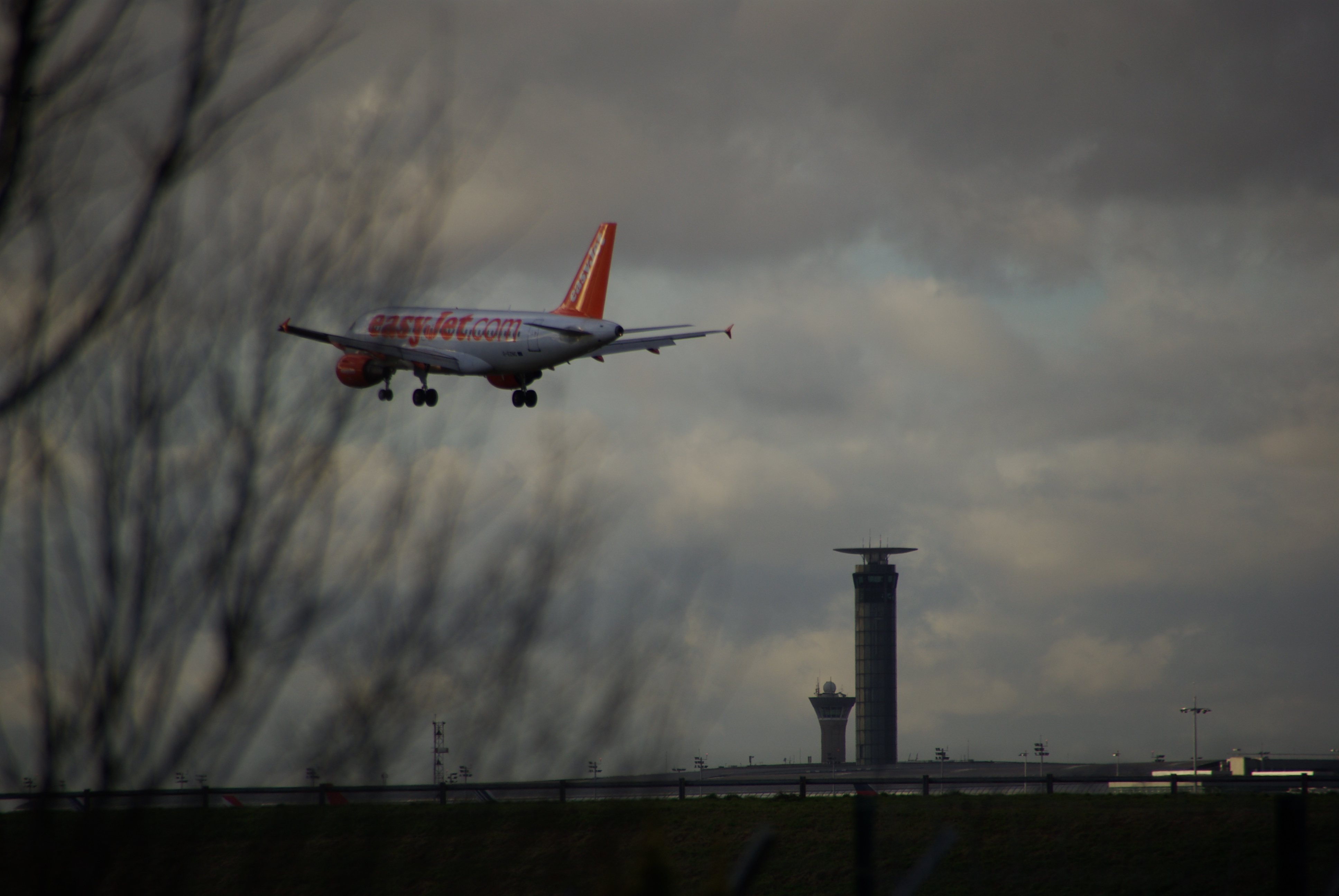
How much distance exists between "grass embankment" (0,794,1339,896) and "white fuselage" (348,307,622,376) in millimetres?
13783

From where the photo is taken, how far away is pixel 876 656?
7082 inches

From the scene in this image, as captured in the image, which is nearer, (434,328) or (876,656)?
(434,328)

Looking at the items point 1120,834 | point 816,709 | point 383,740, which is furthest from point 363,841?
point 816,709

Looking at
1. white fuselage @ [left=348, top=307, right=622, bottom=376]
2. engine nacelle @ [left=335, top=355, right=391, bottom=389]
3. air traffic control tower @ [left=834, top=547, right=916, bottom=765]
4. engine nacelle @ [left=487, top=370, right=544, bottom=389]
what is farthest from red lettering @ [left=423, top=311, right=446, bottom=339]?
air traffic control tower @ [left=834, top=547, right=916, bottom=765]

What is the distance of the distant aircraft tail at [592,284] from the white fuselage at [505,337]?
4042mm

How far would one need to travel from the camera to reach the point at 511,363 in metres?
39.0

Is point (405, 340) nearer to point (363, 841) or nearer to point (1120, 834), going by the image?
point (1120, 834)

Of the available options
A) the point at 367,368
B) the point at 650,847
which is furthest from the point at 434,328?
the point at 650,847

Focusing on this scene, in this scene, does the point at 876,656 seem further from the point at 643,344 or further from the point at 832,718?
the point at 643,344

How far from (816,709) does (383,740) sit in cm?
18982

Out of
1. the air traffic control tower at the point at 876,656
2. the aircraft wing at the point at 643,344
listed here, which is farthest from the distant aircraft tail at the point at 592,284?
the air traffic control tower at the point at 876,656

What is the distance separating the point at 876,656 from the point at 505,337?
14906cm

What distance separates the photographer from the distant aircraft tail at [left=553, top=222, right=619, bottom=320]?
44281mm

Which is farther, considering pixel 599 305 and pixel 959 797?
pixel 599 305
